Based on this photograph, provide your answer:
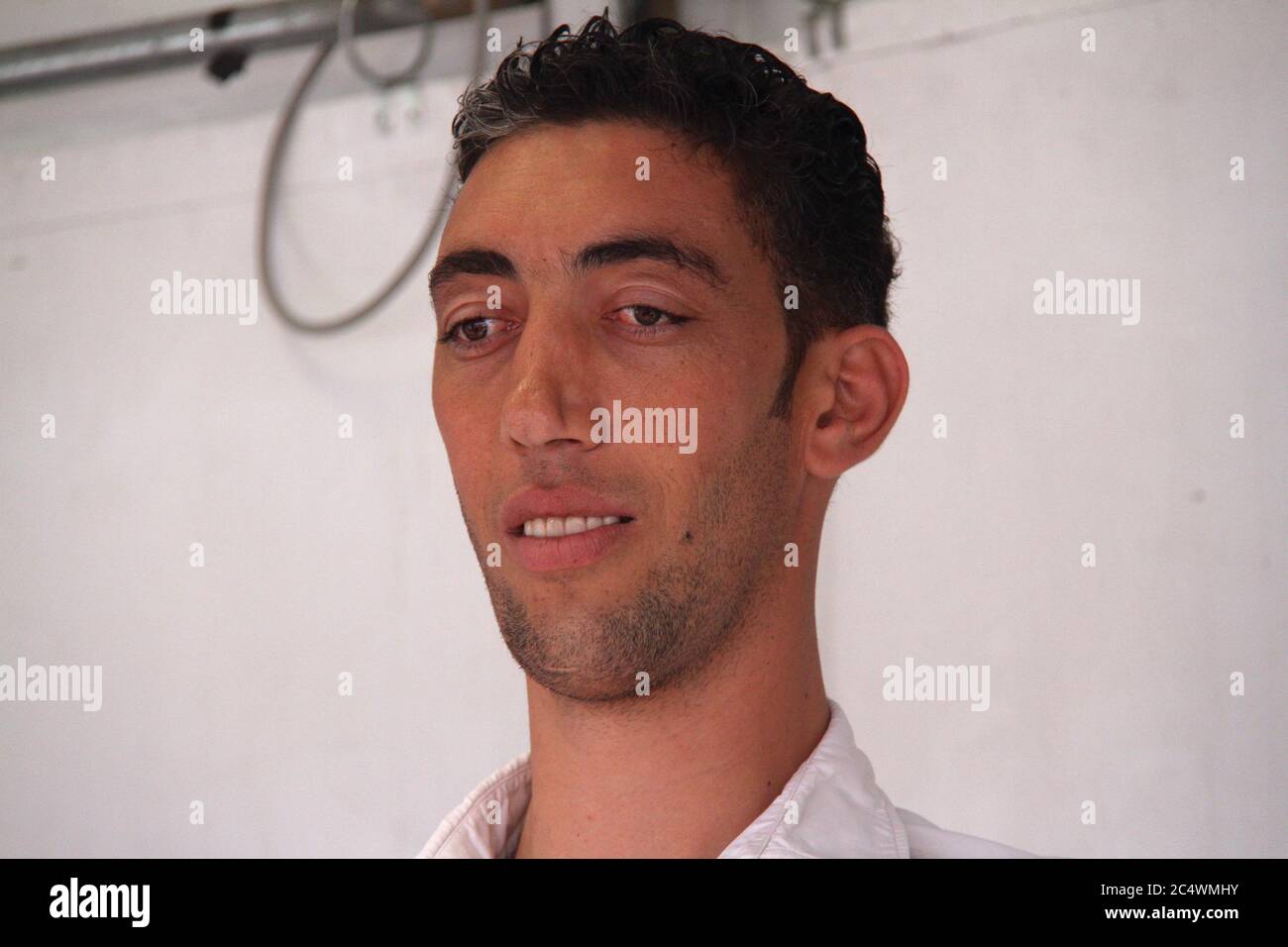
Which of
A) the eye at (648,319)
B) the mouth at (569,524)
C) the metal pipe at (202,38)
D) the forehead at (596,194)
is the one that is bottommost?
the mouth at (569,524)

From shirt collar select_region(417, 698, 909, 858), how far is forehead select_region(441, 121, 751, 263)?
378 mm

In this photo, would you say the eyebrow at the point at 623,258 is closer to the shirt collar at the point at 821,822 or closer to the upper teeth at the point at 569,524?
the upper teeth at the point at 569,524

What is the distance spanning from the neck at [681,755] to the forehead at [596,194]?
0.90 feet

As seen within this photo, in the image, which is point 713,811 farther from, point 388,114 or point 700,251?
point 388,114

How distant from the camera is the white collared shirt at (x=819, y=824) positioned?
0.93 meters

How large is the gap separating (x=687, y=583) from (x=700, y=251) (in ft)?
0.77

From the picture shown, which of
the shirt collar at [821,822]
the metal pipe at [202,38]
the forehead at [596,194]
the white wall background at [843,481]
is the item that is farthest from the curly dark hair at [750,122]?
the metal pipe at [202,38]

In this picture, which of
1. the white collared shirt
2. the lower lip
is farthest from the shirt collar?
the lower lip

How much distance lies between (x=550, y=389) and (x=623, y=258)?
11 centimetres

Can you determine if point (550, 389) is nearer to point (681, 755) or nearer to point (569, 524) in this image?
point (569, 524)

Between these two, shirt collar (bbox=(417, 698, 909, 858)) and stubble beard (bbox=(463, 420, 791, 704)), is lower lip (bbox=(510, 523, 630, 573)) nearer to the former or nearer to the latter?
stubble beard (bbox=(463, 420, 791, 704))

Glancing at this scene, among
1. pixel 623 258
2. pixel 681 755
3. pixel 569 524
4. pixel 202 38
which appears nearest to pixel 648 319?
pixel 623 258

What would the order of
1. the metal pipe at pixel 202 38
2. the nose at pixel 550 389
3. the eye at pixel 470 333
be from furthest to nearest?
the metal pipe at pixel 202 38 < the eye at pixel 470 333 < the nose at pixel 550 389
